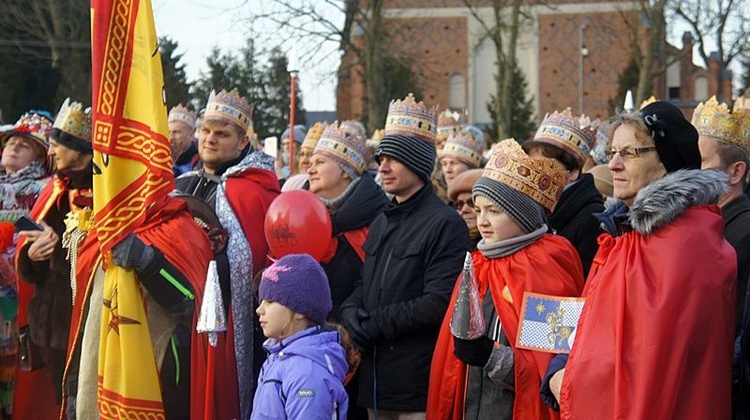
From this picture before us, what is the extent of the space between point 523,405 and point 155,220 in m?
2.34

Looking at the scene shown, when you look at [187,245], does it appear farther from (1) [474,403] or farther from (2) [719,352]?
(2) [719,352]

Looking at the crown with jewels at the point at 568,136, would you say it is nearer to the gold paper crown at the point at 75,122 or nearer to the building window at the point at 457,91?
the gold paper crown at the point at 75,122

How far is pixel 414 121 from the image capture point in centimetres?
724

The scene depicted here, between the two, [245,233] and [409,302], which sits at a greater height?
[245,233]

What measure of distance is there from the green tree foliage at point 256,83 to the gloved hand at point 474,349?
11.6 meters

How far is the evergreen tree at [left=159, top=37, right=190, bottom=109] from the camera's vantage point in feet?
62.7

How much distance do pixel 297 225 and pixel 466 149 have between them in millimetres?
3535

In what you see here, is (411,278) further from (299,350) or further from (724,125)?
(724,125)

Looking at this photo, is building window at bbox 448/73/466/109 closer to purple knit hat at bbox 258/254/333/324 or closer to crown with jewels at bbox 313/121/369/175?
crown with jewels at bbox 313/121/369/175

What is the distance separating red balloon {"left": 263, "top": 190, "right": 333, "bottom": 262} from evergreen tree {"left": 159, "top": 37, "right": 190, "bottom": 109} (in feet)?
29.6

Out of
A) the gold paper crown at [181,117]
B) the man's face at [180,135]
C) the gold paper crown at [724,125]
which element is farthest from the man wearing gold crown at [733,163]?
the gold paper crown at [181,117]

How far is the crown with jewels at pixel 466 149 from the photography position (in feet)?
30.0

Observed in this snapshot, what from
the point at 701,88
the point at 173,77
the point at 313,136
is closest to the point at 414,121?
the point at 313,136

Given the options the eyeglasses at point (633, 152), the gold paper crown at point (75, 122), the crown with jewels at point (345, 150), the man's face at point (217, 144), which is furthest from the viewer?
the crown with jewels at point (345, 150)
